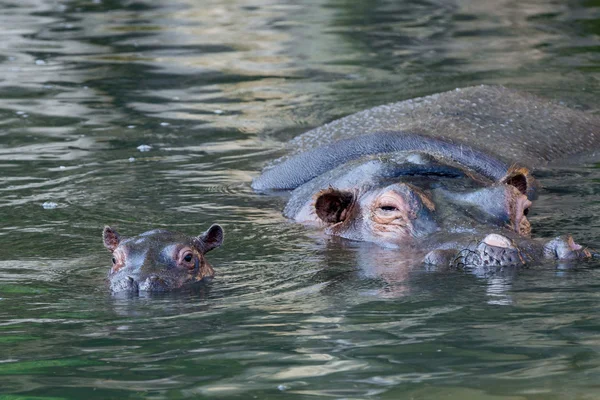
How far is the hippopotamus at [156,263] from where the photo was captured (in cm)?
616

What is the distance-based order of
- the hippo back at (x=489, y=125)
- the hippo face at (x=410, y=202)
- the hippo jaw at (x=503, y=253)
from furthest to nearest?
the hippo back at (x=489, y=125), the hippo face at (x=410, y=202), the hippo jaw at (x=503, y=253)

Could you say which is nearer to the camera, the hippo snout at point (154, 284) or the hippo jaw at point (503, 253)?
the hippo snout at point (154, 284)

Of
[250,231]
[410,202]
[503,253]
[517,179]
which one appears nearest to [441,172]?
[517,179]

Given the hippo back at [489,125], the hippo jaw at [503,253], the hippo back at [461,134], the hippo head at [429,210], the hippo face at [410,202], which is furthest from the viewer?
the hippo back at [489,125]

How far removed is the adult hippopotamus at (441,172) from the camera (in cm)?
698

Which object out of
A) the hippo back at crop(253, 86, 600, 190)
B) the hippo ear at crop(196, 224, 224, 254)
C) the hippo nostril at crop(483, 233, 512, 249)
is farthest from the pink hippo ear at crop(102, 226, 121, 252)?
the hippo back at crop(253, 86, 600, 190)

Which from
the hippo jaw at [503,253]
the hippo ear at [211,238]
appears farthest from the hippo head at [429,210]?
the hippo ear at [211,238]

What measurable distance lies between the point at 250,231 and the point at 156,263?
1953 millimetres

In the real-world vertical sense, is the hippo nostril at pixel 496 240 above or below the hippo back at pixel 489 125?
below

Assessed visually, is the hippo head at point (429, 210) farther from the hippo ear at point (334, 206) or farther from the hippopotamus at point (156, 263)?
the hippopotamus at point (156, 263)

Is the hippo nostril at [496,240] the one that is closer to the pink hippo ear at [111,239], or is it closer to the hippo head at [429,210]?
the hippo head at [429,210]

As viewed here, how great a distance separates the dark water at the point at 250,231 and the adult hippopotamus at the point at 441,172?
0.23m

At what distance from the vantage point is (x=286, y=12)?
871 inches

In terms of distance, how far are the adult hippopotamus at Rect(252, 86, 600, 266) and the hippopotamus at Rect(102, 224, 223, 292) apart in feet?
4.27
